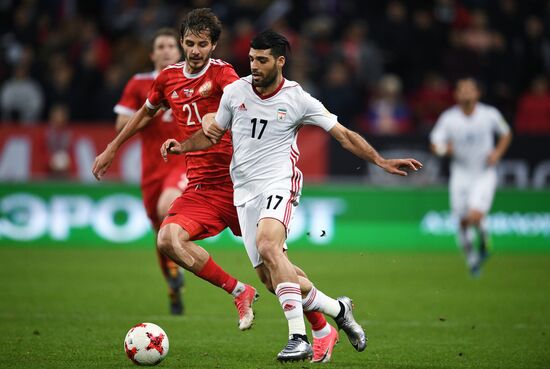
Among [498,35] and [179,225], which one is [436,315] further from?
[498,35]

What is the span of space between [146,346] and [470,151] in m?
9.51

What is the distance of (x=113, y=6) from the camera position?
22.7 m

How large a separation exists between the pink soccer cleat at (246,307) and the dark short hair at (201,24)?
81.4 inches

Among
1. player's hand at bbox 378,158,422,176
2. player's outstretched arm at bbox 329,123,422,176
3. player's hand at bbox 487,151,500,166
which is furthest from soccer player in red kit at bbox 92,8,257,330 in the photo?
player's hand at bbox 487,151,500,166

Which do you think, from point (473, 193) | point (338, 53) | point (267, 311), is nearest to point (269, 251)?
point (267, 311)

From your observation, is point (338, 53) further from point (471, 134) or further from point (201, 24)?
point (201, 24)

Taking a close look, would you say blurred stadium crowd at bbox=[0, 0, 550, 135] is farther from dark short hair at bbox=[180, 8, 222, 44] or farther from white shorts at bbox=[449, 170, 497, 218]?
dark short hair at bbox=[180, 8, 222, 44]

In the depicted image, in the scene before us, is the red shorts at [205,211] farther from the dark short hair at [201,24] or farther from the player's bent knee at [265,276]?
the dark short hair at [201,24]

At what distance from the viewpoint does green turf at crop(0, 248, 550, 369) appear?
8273mm

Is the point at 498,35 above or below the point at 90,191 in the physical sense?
above

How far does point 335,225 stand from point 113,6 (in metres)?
8.07

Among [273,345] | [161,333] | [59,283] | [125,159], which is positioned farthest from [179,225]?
[125,159]

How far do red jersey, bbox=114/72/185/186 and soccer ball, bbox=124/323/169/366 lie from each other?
3265 mm

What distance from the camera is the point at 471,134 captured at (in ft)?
52.3
